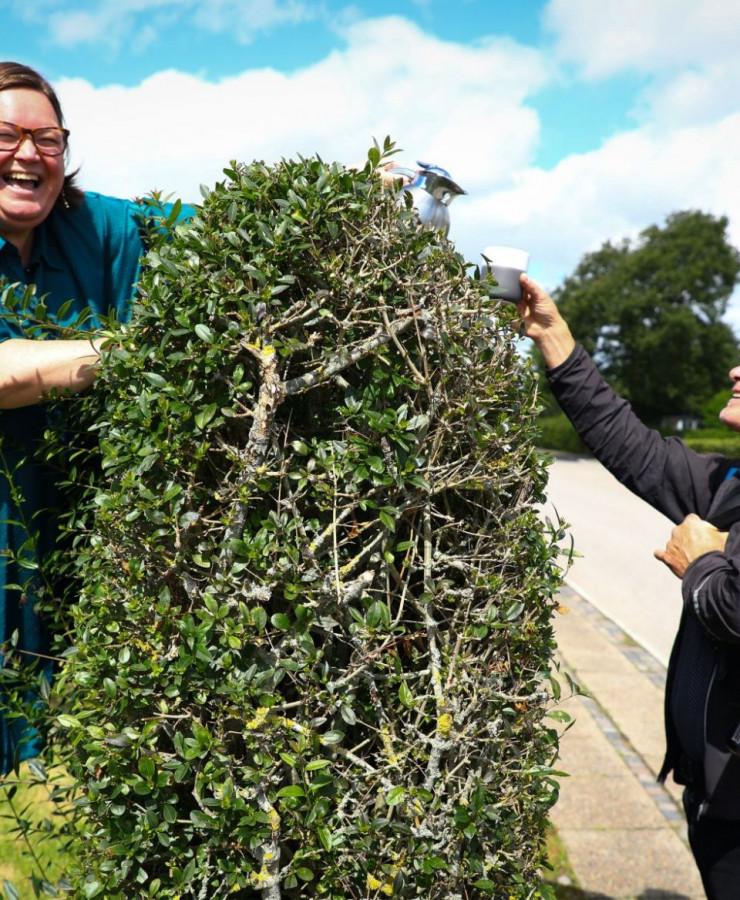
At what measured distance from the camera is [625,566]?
34.2 ft

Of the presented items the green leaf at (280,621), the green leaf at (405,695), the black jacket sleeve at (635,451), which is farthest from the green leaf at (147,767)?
the black jacket sleeve at (635,451)

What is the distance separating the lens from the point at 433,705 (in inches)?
73.5

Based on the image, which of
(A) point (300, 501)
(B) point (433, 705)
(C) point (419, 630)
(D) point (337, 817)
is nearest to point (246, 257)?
(A) point (300, 501)

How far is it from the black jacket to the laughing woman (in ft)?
5.17

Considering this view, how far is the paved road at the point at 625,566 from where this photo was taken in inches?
311

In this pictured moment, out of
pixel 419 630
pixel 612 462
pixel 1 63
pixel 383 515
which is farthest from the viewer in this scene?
pixel 612 462

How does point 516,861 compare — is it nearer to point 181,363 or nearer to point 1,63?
point 181,363

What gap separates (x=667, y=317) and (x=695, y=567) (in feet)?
136

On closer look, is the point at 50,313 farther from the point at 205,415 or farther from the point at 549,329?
the point at 549,329

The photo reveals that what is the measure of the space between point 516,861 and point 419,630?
2.00 ft

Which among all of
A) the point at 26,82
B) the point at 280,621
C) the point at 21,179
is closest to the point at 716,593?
the point at 280,621

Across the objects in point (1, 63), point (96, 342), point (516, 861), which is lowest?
point (516, 861)

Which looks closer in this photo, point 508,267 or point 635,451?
point 508,267

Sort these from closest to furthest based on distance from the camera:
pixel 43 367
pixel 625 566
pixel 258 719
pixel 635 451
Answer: pixel 258 719, pixel 43 367, pixel 635 451, pixel 625 566
